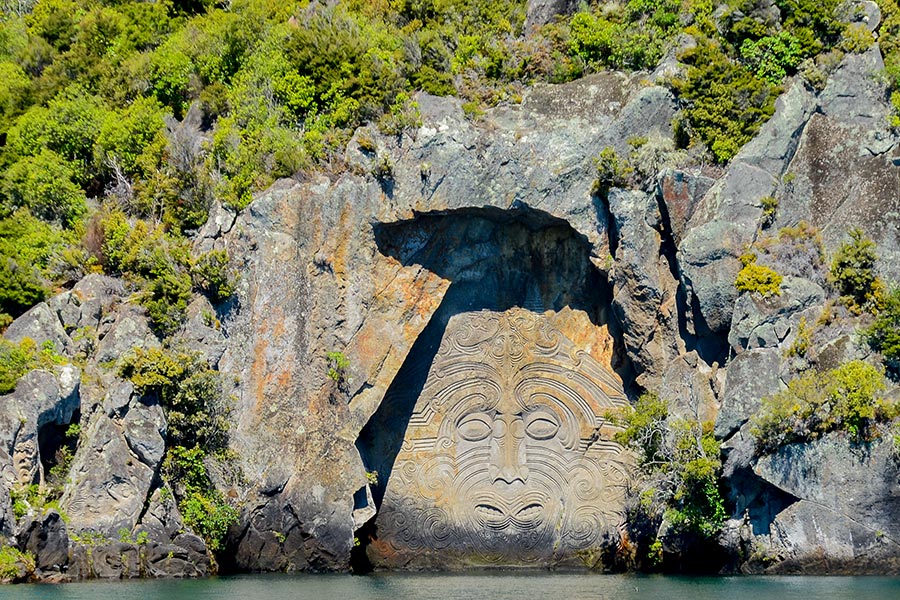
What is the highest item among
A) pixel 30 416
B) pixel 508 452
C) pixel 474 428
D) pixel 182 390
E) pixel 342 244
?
pixel 342 244

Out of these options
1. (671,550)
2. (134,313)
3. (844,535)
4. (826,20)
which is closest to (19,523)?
(134,313)

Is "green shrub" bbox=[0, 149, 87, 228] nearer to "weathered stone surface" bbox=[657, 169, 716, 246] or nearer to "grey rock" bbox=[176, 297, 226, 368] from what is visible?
"grey rock" bbox=[176, 297, 226, 368]

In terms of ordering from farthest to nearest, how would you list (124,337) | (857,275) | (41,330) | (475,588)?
(124,337) → (41,330) → (857,275) → (475,588)

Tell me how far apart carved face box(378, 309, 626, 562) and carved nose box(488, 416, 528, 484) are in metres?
0.03

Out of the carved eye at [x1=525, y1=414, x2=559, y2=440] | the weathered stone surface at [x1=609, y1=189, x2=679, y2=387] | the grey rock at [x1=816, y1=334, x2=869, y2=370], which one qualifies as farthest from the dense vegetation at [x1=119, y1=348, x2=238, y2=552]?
the grey rock at [x1=816, y1=334, x2=869, y2=370]

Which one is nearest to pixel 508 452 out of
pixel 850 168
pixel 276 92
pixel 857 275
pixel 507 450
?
pixel 507 450

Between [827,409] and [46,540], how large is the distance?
717 inches

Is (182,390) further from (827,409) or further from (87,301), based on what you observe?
(827,409)

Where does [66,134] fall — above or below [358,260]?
above

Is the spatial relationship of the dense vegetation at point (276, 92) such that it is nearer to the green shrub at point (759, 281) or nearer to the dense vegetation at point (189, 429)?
the dense vegetation at point (189, 429)

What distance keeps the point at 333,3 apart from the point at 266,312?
11.7m

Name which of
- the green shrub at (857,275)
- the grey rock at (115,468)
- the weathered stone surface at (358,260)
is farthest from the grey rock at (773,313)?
the grey rock at (115,468)

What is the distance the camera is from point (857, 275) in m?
34.4

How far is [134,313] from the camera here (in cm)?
3716
